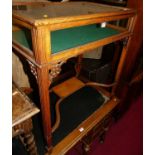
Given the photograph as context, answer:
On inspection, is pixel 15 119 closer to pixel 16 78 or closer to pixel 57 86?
pixel 16 78

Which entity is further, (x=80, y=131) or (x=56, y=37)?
(x=80, y=131)

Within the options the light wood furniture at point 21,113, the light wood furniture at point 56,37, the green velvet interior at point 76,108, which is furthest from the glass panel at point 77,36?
the green velvet interior at point 76,108

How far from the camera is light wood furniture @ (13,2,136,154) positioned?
1.84 feet

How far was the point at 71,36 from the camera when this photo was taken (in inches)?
32.6

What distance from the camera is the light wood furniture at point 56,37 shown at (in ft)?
1.84

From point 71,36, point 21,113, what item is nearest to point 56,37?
point 71,36

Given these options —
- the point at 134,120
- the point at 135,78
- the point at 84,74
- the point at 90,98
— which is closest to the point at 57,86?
the point at 90,98

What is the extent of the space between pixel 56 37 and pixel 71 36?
8 centimetres

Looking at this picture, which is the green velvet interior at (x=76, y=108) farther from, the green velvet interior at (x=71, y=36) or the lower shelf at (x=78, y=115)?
the green velvet interior at (x=71, y=36)

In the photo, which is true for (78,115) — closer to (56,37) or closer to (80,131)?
(80,131)

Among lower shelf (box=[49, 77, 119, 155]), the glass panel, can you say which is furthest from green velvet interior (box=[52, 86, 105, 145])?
the glass panel

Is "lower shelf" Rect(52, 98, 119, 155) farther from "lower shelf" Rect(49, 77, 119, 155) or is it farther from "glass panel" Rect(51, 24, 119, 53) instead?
"glass panel" Rect(51, 24, 119, 53)
